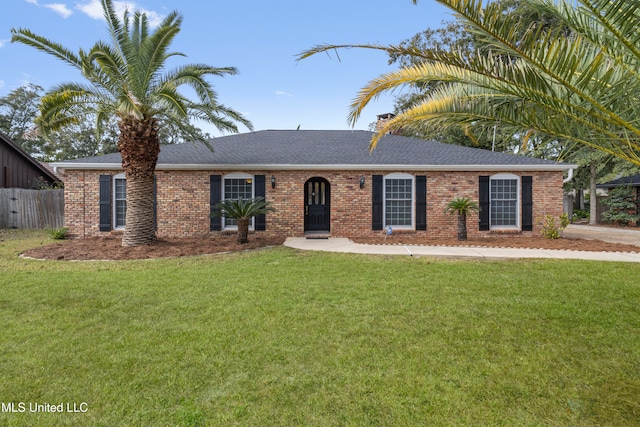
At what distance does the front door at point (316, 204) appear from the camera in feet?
40.2

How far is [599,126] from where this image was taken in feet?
11.4

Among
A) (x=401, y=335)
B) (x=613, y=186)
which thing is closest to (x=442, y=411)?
(x=401, y=335)

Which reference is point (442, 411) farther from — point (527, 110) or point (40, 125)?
point (40, 125)

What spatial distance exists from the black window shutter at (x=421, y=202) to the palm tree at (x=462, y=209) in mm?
814

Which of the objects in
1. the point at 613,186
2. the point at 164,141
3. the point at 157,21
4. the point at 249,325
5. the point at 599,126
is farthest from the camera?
the point at 164,141

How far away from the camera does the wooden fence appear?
15297mm

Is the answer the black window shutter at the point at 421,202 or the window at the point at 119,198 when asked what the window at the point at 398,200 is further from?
the window at the point at 119,198

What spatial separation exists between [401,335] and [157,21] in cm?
981

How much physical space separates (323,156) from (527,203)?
7492 mm

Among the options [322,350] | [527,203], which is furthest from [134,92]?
[527,203]

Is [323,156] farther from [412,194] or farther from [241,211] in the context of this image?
[241,211]

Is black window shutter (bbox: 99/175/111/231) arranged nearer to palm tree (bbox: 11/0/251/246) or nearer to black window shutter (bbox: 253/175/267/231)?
palm tree (bbox: 11/0/251/246)

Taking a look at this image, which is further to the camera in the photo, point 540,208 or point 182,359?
point 540,208

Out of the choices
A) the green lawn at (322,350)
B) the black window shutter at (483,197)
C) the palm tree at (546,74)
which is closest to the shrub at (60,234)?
the green lawn at (322,350)
